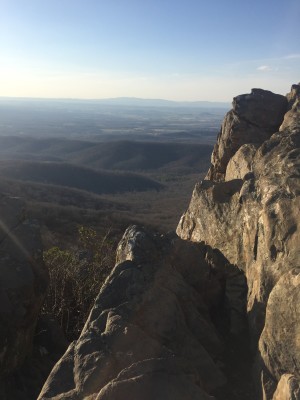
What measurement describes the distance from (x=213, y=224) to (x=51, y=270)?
5.38 metres

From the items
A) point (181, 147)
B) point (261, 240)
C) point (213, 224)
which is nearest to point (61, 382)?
point (261, 240)

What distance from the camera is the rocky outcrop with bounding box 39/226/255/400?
19.0ft

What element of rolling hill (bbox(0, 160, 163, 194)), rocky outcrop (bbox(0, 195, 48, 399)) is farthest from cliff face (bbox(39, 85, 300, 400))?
rolling hill (bbox(0, 160, 163, 194))

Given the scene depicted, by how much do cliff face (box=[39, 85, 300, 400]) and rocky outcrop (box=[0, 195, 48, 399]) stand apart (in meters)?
2.08

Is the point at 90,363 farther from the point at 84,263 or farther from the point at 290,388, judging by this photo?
the point at 84,263

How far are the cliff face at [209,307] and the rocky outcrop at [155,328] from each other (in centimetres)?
2

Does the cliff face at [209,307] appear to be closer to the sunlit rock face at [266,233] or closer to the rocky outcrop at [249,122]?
the sunlit rock face at [266,233]

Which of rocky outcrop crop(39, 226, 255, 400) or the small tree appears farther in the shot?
the small tree

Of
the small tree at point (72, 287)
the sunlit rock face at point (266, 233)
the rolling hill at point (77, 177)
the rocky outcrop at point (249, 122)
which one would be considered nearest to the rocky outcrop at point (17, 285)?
the small tree at point (72, 287)

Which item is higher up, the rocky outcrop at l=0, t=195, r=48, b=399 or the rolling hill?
the rocky outcrop at l=0, t=195, r=48, b=399

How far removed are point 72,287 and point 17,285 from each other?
159 inches

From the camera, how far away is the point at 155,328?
24.8ft

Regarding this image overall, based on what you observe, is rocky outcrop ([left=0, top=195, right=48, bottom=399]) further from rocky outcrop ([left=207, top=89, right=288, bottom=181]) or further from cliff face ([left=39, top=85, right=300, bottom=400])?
rocky outcrop ([left=207, top=89, right=288, bottom=181])

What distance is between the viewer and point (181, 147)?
16525cm
